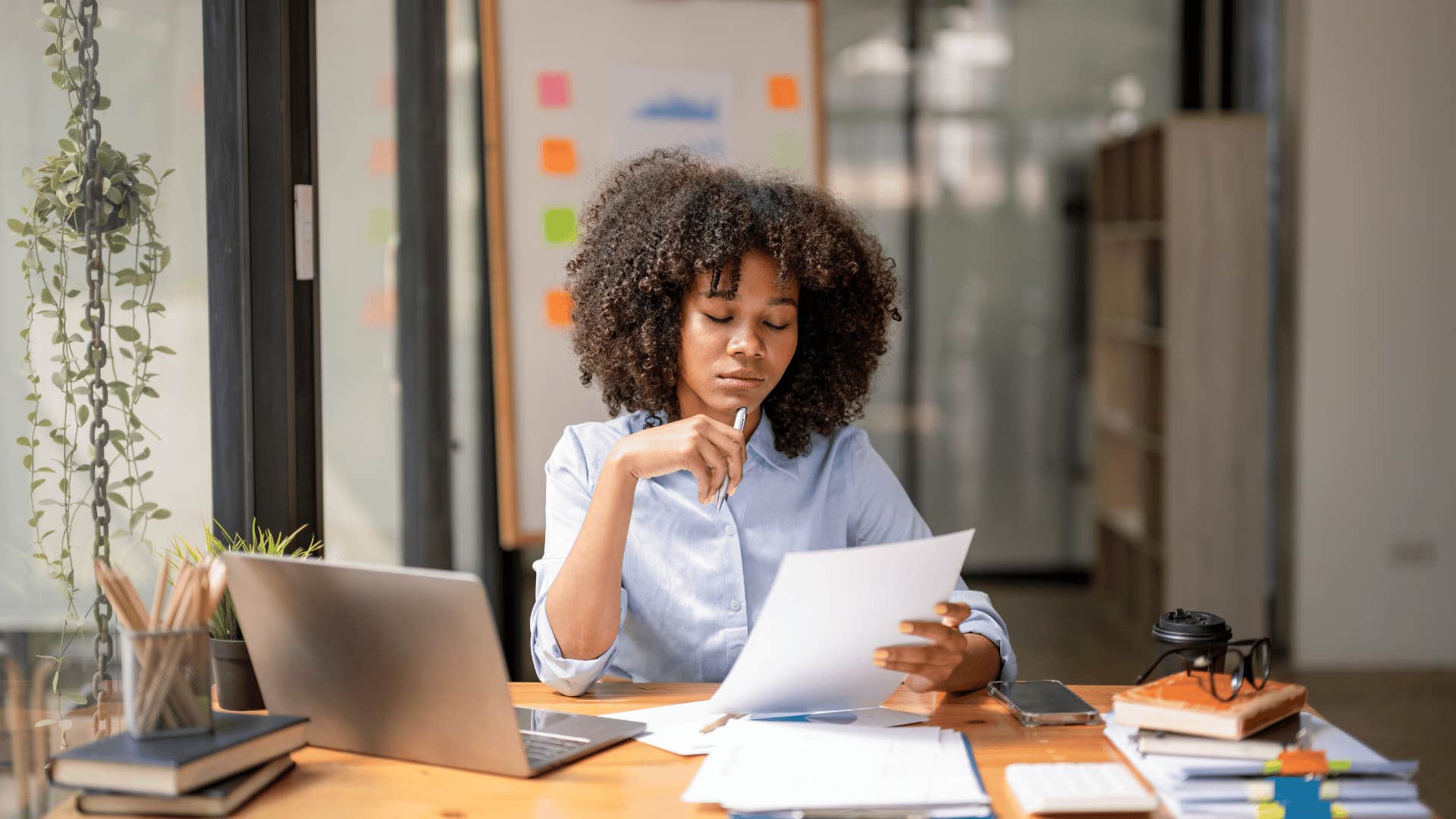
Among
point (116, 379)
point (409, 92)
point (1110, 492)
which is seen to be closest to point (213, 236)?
point (116, 379)

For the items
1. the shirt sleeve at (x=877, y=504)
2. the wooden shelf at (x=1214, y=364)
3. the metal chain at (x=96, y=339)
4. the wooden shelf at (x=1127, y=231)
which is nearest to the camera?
the metal chain at (x=96, y=339)

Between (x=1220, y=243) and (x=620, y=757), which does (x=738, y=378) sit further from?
(x=1220, y=243)

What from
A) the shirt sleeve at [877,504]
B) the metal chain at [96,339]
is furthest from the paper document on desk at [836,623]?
the metal chain at [96,339]

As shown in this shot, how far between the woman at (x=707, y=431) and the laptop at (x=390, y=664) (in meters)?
0.27

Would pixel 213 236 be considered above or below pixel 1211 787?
above

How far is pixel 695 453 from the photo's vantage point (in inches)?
52.8

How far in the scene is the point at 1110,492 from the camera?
17.3ft

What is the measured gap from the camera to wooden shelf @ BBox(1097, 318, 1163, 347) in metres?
4.62

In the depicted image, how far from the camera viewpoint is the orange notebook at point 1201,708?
1097 millimetres

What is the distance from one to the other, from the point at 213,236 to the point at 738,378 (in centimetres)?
67

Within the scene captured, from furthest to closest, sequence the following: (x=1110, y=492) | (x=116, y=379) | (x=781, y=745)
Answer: (x=1110, y=492) → (x=116, y=379) → (x=781, y=745)

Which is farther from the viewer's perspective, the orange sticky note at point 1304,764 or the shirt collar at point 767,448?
the shirt collar at point 767,448

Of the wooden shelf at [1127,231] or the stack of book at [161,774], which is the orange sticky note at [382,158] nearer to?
the stack of book at [161,774]

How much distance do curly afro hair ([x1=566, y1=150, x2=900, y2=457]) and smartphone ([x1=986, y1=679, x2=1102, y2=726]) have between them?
433 millimetres
